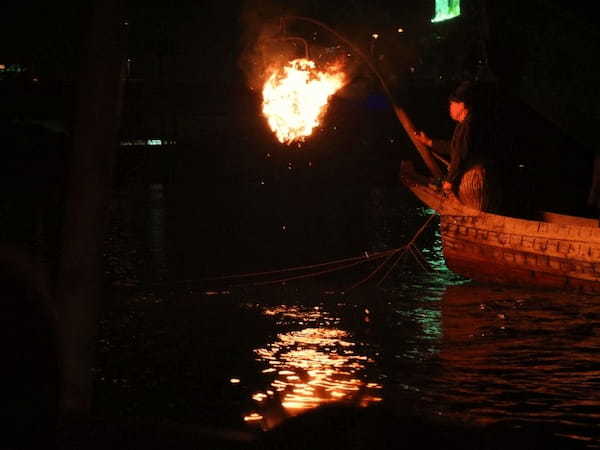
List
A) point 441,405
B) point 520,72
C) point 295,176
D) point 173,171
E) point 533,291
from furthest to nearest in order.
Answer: point 295,176
point 173,171
point 520,72
point 533,291
point 441,405

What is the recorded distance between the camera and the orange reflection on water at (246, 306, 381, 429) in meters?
9.09

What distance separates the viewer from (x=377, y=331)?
1266 centimetres

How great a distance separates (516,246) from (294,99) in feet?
14.8

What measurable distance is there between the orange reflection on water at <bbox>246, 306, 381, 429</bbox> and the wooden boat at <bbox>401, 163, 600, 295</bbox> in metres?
3.19

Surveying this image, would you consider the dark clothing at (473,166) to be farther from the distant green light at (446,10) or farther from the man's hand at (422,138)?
the distant green light at (446,10)

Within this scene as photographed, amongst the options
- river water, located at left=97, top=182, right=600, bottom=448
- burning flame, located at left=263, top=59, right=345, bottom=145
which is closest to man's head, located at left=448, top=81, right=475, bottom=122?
burning flame, located at left=263, top=59, right=345, bottom=145

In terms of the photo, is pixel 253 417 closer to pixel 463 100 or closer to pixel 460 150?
pixel 460 150

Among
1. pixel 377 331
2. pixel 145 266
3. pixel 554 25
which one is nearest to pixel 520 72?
pixel 554 25

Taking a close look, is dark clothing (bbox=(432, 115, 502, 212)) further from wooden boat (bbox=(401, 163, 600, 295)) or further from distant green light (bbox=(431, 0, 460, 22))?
distant green light (bbox=(431, 0, 460, 22))

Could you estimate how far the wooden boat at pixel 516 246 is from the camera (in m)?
13.4

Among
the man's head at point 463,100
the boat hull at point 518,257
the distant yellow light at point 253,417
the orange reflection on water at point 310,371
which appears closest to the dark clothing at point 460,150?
the man's head at point 463,100

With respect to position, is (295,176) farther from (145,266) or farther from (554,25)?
(554,25)

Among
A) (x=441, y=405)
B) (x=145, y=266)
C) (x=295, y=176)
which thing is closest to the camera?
(x=441, y=405)

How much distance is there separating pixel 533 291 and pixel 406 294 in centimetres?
234
